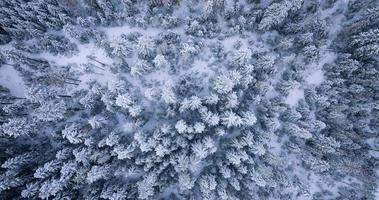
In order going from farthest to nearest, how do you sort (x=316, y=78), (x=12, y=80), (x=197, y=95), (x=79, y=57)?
(x=316, y=78), (x=79, y=57), (x=12, y=80), (x=197, y=95)

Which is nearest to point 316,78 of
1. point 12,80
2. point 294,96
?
point 294,96

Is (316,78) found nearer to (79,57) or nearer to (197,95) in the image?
(197,95)

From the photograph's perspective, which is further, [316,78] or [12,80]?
[316,78]

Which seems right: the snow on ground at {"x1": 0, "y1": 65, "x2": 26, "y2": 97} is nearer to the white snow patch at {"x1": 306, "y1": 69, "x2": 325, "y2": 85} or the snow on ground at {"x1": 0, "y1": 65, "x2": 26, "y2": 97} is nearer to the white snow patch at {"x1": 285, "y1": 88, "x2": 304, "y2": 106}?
the white snow patch at {"x1": 285, "y1": 88, "x2": 304, "y2": 106}

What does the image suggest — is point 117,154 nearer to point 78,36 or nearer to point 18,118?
point 18,118

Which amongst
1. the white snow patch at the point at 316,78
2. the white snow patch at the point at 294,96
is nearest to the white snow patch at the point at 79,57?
the white snow patch at the point at 294,96

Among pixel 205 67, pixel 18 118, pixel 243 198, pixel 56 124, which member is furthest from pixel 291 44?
pixel 18 118

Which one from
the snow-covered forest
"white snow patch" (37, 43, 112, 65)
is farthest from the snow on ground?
"white snow patch" (37, 43, 112, 65)
